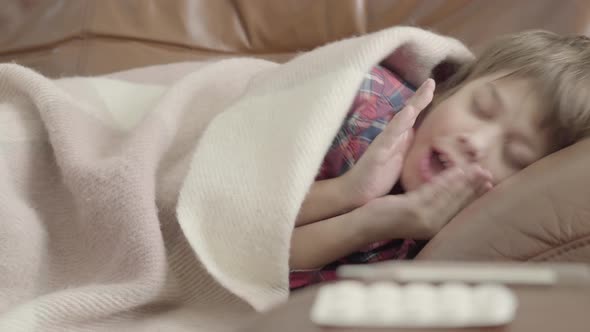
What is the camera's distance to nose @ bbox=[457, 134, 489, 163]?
716 millimetres

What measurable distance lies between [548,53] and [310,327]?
58 cm

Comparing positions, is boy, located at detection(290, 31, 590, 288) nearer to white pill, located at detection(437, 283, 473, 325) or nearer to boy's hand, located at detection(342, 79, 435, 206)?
boy's hand, located at detection(342, 79, 435, 206)

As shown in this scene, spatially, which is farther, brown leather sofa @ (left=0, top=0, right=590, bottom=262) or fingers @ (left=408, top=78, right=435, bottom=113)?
brown leather sofa @ (left=0, top=0, right=590, bottom=262)

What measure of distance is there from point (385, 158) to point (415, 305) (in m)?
0.38

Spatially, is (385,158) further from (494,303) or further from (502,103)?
(494,303)

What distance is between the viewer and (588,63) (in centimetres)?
75

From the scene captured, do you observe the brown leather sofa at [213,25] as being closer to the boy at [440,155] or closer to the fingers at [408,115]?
the boy at [440,155]

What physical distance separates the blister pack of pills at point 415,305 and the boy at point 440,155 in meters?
0.32

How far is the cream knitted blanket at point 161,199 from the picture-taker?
66cm

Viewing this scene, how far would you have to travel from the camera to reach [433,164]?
755 millimetres

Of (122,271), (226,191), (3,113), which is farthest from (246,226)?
(3,113)

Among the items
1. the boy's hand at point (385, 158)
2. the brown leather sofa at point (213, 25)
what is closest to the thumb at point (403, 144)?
the boy's hand at point (385, 158)

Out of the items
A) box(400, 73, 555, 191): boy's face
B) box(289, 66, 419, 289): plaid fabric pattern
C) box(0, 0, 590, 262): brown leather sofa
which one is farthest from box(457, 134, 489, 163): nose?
box(0, 0, 590, 262): brown leather sofa

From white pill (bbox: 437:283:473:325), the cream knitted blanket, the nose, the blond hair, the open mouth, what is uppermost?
white pill (bbox: 437:283:473:325)
